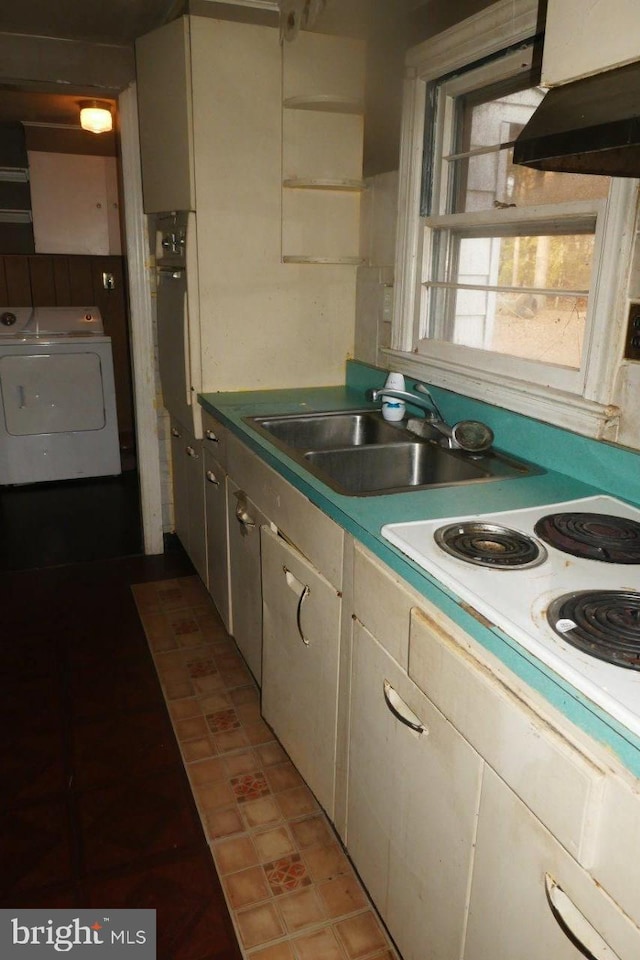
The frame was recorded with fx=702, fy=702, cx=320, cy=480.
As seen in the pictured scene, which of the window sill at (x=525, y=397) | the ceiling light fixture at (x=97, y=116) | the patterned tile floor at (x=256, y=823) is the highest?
the ceiling light fixture at (x=97, y=116)

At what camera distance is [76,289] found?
5020 mm

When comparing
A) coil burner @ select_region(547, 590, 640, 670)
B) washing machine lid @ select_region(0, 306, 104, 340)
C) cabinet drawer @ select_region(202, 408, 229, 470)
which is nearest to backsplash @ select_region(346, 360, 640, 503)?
coil burner @ select_region(547, 590, 640, 670)

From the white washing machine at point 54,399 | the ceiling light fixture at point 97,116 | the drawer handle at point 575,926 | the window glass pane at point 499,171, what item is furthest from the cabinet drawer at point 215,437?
the ceiling light fixture at point 97,116

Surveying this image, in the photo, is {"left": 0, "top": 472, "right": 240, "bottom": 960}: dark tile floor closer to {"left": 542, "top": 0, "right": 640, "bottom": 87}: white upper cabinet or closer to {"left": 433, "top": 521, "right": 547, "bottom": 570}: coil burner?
{"left": 433, "top": 521, "right": 547, "bottom": 570}: coil burner

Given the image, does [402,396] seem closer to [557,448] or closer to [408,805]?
[557,448]

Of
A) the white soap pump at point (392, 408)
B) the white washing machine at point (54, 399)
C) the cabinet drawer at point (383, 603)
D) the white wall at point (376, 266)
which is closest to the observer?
the cabinet drawer at point (383, 603)

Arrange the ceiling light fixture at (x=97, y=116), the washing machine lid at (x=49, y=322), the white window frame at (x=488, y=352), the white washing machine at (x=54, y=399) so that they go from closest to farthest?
1. the white window frame at (x=488, y=352)
2. the ceiling light fixture at (x=97, y=116)
3. the white washing machine at (x=54, y=399)
4. the washing machine lid at (x=49, y=322)

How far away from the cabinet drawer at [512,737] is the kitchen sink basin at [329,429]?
1121 mm

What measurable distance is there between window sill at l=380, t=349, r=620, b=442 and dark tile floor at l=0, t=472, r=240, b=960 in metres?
1.32

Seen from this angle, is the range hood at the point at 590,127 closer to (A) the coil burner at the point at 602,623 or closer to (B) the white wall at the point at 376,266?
(A) the coil burner at the point at 602,623

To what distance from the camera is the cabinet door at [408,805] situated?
1.08m

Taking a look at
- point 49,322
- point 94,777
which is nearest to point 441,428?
point 94,777

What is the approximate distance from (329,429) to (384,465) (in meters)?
0.34

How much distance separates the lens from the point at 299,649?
171cm
